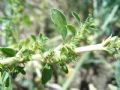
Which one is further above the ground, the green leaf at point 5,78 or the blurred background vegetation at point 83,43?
the blurred background vegetation at point 83,43

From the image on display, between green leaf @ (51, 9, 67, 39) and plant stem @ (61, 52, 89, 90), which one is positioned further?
plant stem @ (61, 52, 89, 90)

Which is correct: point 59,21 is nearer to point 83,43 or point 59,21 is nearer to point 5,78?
point 5,78

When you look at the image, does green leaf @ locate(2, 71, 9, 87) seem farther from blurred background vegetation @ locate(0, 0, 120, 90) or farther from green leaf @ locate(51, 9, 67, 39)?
blurred background vegetation @ locate(0, 0, 120, 90)

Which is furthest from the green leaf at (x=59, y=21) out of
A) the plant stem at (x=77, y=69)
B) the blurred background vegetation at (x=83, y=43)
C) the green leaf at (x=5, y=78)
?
the plant stem at (x=77, y=69)

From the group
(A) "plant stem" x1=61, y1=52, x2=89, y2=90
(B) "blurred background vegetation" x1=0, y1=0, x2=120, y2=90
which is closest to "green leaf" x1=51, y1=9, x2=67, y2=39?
(B) "blurred background vegetation" x1=0, y1=0, x2=120, y2=90

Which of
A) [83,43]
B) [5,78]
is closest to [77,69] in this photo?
[83,43]

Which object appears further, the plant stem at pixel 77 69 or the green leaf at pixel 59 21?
the plant stem at pixel 77 69

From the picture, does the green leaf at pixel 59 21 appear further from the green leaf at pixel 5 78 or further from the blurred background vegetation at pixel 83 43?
the blurred background vegetation at pixel 83 43

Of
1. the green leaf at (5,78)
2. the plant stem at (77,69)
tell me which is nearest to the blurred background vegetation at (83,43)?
the plant stem at (77,69)

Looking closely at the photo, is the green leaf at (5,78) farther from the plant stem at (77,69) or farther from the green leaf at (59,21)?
the plant stem at (77,69)
